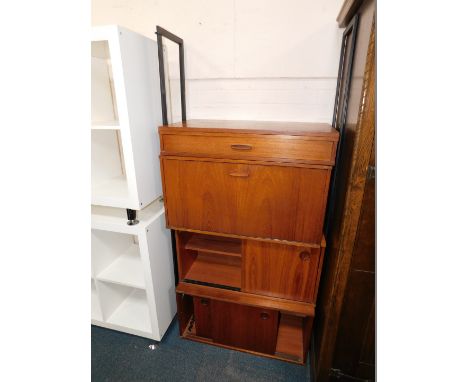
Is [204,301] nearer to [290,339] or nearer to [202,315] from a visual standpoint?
[202,315]

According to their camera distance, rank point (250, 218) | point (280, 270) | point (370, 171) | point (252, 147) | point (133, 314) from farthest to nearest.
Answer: point (133, 314)
point (280, 270)
point (250, 218)
point (252, 147)
point (370, 171)

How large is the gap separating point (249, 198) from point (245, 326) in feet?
2.69

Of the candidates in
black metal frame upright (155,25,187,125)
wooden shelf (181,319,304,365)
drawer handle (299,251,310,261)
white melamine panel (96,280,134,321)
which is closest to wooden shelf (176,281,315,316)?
drawer handle (299,251,310,261)

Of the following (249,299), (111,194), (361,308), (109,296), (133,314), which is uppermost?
(111,194)

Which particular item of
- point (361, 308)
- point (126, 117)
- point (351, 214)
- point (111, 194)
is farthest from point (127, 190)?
point (361, 308)

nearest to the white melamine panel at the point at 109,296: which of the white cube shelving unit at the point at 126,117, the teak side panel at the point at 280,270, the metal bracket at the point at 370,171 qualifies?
the white cube shelving unit at the point at 126,117

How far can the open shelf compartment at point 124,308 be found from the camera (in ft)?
5.00

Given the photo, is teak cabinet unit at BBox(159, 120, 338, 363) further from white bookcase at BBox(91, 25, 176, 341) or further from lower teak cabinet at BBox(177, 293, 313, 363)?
white bookcase at BBox(91, 25, 176, 341)

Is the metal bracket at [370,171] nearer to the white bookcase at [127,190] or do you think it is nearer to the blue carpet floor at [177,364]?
the white bookcase at [127,190]

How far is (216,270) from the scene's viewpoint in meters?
1.48

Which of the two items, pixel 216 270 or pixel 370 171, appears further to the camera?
pixel 216 270

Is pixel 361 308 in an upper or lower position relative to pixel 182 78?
lower

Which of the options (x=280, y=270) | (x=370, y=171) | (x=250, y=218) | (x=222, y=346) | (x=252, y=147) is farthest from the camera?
(x=222, y=346)
